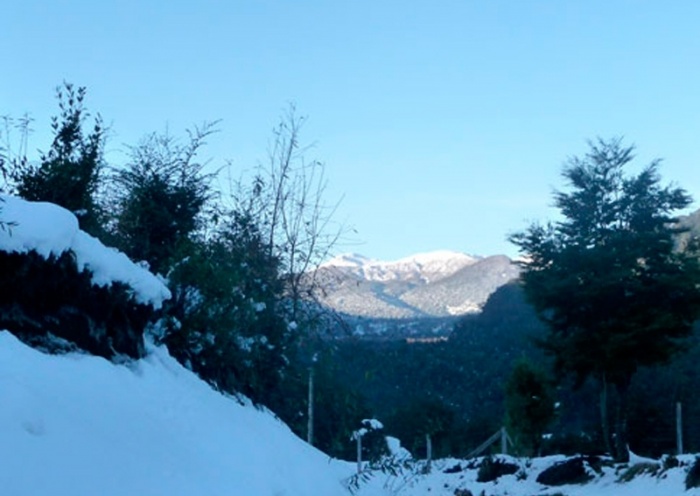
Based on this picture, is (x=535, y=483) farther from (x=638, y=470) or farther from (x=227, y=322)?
(x=227, y=322)

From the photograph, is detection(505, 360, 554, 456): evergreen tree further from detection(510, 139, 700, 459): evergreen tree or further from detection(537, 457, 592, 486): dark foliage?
detection(537, 457, 592, 486): dark foliage

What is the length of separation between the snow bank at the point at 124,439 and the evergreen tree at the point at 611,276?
15892mm

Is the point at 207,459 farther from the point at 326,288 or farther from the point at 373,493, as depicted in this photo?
the point at 326,288

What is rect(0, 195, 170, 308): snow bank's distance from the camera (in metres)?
5.34

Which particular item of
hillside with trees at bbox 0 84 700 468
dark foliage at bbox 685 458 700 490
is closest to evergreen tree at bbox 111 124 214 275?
hillside with trees at bbox 0 84 700 468

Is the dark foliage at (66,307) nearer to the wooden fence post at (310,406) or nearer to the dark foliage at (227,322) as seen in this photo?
the dark foliage at (227,322)

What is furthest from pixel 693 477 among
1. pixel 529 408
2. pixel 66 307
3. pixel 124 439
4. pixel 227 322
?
pixel 529 408

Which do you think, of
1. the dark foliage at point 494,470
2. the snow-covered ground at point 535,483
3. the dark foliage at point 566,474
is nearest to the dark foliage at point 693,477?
the snow-covered ground at point 535,483

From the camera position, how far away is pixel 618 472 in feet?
56.5

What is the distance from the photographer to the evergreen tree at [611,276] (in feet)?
70.8

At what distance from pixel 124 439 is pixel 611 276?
18.6m

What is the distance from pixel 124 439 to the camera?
4.54 metres

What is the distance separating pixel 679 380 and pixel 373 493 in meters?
31.4

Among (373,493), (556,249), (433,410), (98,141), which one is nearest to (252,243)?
(98,141)
